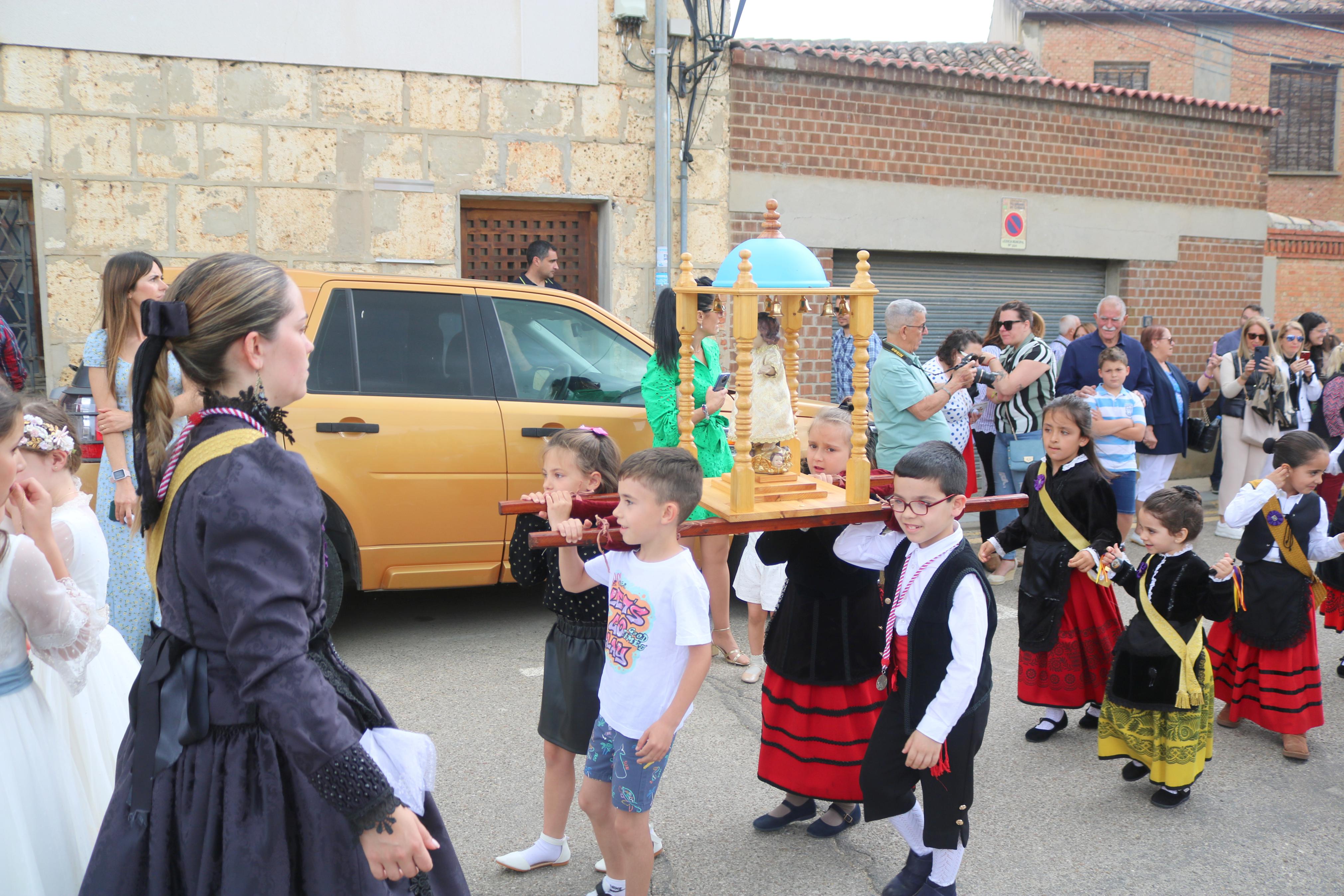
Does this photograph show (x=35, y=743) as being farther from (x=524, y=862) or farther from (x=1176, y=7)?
(x=1176, y=7)

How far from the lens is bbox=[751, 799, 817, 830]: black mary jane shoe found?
3.59 metres

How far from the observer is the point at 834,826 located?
3.57 m

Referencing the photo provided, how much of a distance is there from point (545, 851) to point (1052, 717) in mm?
2337

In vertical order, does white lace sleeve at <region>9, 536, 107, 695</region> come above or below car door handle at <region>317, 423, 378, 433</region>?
below

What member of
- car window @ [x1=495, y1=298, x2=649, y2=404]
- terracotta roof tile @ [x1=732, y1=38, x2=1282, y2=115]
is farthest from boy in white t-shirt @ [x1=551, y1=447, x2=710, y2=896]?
terracotta roof tile @ [x1=732, y1=38, x2=1282, y2=115]

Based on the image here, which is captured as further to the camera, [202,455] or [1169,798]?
[1169,798]

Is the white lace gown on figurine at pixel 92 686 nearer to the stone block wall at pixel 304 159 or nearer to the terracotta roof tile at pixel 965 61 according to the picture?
the stone block wall at pixel 304 159

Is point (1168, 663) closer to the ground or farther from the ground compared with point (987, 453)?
closer to the ground

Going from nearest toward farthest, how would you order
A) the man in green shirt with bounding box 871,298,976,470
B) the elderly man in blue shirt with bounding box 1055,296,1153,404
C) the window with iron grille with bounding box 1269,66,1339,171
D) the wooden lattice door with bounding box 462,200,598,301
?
1. the man in green shirt with bounding box 871,298,976,470
2. the elderly man in blue shirt with bounding box 1055,296,1153,404
3. the wooden lattice door with bounding box 462,200,598,301
4. the window with iron grille with bounding box 1269,66,1339,171

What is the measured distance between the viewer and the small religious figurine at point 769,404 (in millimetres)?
3299

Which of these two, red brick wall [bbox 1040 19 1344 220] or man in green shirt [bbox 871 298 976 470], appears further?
red brick wall [bbox 1040 19 1344 220]

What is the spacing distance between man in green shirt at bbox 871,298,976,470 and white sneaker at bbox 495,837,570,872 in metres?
3.34

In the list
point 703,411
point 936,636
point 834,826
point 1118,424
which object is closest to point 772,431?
point 936,636

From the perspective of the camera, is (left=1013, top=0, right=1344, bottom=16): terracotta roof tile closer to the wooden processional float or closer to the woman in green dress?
the woman in green dress
